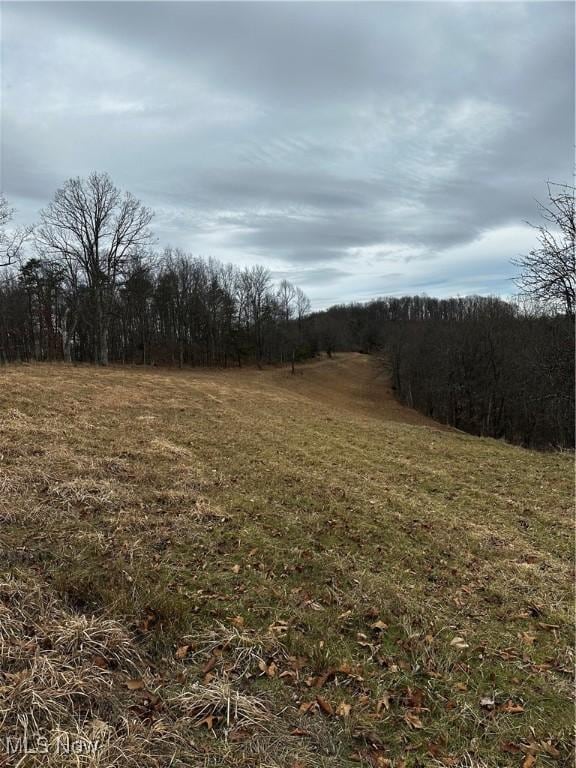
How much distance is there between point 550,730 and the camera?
2828 millimetres

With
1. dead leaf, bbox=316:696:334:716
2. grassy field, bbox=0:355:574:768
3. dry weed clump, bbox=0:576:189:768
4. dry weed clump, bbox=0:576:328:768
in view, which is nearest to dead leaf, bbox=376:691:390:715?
grassy field, bbox=0:355:574:768

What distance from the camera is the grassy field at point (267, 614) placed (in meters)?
2.52

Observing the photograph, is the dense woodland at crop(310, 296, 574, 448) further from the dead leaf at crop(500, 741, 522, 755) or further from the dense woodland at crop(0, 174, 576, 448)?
the dead leaf at crop(500, 741, 522, 755)

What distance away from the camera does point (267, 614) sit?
143 inches

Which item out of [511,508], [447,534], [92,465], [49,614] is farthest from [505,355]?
[49,614]

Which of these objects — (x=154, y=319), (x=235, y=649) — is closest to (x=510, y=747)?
(x=235, y=649)

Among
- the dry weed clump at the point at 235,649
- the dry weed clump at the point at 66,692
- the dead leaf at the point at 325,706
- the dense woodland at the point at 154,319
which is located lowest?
the dead leaf at the point at 325,706

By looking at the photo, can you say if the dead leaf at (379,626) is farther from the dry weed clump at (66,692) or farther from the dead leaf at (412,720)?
the dry weed clump at (66,692)

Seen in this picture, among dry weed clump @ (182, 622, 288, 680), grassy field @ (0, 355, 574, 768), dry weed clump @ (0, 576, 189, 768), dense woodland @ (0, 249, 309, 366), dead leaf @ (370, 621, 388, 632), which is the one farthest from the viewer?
dense woodland @ (0, 249, 309, 366)

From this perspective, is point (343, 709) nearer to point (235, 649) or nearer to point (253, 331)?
point (235, 649)

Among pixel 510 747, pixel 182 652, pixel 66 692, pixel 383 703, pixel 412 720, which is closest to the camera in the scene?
pixel 66 692

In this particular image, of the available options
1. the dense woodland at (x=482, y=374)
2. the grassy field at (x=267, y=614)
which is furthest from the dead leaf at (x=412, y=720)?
the dense woodland at (x=482, y=374)

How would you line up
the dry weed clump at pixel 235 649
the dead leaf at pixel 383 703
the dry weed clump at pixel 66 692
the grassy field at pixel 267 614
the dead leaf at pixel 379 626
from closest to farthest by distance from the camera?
the dry weed clump at pixel 66 692 < the grassy field at pixel 267 614 < the dead leaf at pixel 383 703 < the dry weed clump at pixel 235 649 < the dead leaf at pixel 379 626

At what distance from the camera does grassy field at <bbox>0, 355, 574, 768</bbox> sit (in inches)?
99.2
